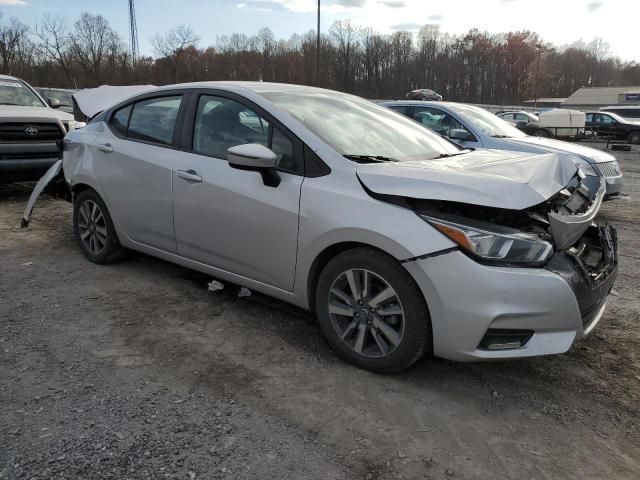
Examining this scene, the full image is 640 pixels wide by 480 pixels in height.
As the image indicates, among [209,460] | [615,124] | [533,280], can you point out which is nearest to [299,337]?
[209,460]

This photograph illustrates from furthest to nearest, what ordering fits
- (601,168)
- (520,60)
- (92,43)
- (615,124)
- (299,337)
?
(520,60) < (92,43) < (615,124) < (601,168) < (299,337)

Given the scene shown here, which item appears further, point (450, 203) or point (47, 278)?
point (47, 278)

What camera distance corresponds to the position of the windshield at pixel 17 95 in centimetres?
877

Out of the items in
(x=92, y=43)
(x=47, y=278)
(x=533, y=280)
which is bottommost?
(x=47, y=278)

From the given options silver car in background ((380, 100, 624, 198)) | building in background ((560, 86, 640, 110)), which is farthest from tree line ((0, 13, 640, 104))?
silver car in background ((380, 100, 624, 198))

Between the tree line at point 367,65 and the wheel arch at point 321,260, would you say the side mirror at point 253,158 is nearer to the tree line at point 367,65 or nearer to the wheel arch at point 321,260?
the wheel arch at point 321,260

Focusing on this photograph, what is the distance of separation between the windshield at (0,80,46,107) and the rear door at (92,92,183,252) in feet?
17.6

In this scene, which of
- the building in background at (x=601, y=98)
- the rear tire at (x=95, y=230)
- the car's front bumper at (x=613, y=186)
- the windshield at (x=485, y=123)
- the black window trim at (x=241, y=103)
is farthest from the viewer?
the building in background at (x=601, y=98)

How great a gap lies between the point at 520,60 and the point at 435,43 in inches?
563

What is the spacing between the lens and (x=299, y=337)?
3.52 m

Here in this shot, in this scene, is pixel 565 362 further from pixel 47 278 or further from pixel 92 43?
pixel 92 43

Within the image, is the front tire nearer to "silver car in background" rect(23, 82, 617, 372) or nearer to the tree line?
"silver car in background" rect(23, 82, 617, 372)

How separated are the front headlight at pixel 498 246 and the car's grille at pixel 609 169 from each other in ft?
18.3

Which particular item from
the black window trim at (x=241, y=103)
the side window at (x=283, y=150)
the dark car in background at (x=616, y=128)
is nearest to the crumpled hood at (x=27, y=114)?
the black window trim at (x=241, y=103)
